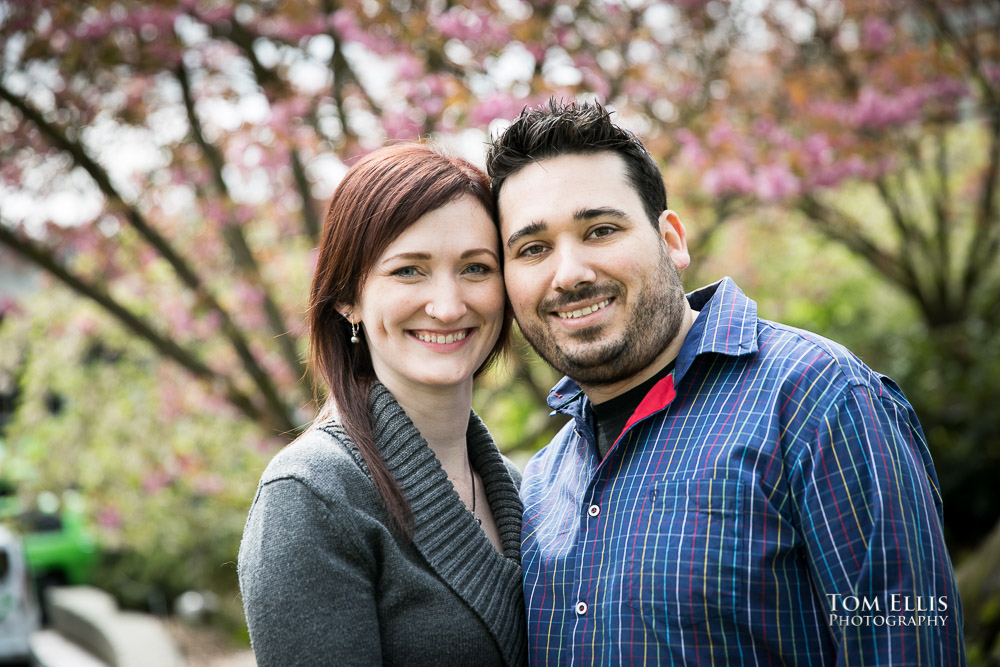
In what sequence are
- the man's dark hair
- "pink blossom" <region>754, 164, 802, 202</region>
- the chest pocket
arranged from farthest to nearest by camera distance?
1. "pink blossom" <region>754, 164, 802, 202</region>
2. the man's dark hair
3. the chest pocket

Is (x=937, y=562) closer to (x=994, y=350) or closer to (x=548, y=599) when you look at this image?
(x=548, y=599)

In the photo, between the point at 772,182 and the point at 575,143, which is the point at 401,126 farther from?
the point at 772,182

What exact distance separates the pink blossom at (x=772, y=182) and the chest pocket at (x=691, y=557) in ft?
12.1

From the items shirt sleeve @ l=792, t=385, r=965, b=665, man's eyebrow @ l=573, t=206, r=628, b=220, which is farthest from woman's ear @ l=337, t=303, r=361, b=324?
shirt sleeve @ l=792, t=385, r=965, b=665

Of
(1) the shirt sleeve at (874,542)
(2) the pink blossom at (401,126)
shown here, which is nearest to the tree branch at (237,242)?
(2) the pink blossom at (401,126)

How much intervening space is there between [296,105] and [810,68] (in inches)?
167

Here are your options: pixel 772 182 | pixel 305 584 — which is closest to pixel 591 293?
pixel 305 584

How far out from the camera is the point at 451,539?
1.97m

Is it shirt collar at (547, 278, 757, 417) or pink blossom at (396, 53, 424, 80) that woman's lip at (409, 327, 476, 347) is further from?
pink blossom at (396, 53, 424, 80)

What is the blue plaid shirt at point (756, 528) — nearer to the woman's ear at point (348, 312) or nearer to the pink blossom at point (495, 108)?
the woman's ear at point (348, 312)

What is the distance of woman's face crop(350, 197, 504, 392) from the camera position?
2.06 metres

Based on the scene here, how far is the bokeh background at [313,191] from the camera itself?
4066mm

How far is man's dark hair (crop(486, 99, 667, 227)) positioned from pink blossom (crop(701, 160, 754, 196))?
2.92 metres

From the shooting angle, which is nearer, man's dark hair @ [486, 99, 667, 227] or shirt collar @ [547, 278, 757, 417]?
shirt collar @ [547, 278, 757, 417]
